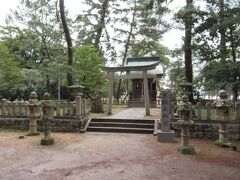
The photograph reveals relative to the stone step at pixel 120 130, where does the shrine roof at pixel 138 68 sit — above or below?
above

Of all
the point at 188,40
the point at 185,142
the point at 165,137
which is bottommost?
the point at 165,137

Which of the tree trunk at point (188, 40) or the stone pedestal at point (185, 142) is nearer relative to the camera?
the stone pedestal at point (185, 142)

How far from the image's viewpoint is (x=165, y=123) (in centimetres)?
1005

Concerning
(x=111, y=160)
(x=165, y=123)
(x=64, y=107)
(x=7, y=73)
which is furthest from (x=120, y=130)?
(x=7, y=73)

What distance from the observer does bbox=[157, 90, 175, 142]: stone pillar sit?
9852 millimetres

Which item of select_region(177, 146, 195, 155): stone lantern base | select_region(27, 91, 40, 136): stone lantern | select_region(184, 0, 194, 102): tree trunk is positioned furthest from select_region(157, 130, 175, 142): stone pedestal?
select_region(184, 0, 194, 102): tree trunk

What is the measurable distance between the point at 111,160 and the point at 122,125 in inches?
200

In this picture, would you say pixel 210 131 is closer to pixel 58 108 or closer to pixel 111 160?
pixel 111 160

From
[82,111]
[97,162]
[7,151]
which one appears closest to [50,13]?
[82,111]

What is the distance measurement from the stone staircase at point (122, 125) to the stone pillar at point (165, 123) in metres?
1.37

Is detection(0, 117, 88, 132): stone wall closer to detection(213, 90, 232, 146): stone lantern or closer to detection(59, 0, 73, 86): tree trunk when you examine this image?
detection(59, 0, 73, 86): tree trunk

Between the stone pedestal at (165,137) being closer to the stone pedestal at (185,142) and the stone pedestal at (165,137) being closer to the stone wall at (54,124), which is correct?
the stone pedestal at (185,142)

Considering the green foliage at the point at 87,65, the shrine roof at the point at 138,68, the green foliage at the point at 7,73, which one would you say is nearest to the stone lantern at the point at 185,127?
the shrine roof at the point at 138,68

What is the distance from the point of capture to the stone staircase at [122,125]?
11500 mm
